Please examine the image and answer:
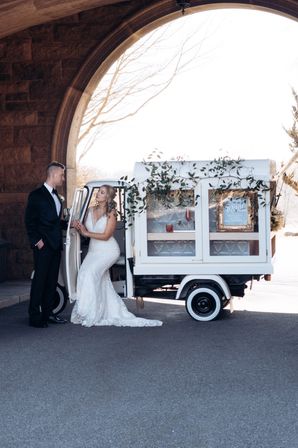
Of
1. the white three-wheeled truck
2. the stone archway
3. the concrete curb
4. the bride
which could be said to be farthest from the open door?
the stone archway

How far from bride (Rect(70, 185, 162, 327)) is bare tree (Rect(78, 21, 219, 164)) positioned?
1252 cm

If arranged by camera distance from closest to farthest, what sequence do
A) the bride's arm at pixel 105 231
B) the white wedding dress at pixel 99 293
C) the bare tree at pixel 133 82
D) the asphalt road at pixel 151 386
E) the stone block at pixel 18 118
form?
the asphalt road at pixel 151 386 < the white wedding dress at pixel 99 293 < the bride's arm at pixel 105 231 < the stone block at pixel 18 118 < the bare tree at pixel 133 82

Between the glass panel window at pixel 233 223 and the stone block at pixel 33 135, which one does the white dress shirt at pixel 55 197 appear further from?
the stone block at pixel 33 135

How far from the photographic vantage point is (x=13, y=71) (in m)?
14.5

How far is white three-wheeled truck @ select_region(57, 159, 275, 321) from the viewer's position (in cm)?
985

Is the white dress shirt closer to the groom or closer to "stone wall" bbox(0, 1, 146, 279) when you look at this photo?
the groom

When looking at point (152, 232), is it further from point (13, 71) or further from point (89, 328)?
point (13, 71)

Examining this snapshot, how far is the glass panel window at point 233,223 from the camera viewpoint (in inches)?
390

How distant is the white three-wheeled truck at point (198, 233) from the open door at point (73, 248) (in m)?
0.01

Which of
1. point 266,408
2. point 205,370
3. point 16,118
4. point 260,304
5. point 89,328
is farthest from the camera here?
point 16,118

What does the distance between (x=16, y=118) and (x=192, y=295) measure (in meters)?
6.02

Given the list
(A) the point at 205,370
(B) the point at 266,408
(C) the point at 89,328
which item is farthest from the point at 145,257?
(B) the point at 266,408

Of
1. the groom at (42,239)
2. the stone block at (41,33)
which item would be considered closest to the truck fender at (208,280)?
the groom at (42,239)

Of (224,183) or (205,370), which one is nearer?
(205,370)
